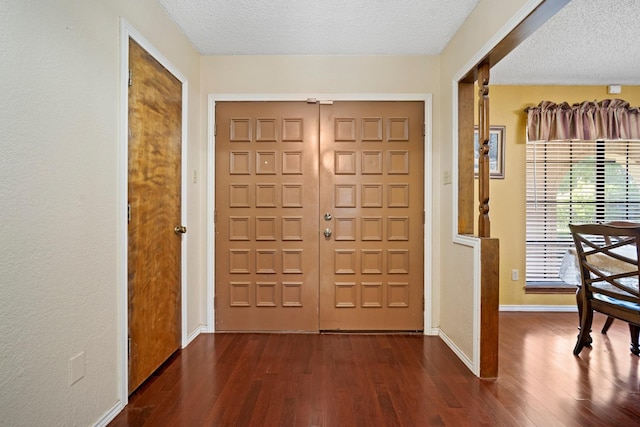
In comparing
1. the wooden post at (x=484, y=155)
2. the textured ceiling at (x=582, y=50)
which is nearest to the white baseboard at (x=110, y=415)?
the wooden post at (x=484, y=155)

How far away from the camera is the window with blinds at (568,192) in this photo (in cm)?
396

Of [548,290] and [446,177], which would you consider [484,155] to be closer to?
[446,177]

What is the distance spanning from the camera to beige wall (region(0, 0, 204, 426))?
1271 millimetres

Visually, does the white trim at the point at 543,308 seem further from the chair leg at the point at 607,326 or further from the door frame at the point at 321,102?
the door frame at the point at 321,102

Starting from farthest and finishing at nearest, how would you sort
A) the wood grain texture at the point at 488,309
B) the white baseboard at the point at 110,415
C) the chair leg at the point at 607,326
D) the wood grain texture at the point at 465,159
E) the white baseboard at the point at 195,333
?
1. the chair leg at the point at 607,326
2. the white baseboard at the point at 195,333
3. the wood grain texture at the point at 465,159
4. the wood grain texture at the point at 488,309
5. the white baseboard at the point at 110,415

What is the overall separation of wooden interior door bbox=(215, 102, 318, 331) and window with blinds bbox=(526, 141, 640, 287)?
8.31ft

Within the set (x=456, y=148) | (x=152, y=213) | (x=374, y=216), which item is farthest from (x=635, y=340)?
(x=152, y=213)

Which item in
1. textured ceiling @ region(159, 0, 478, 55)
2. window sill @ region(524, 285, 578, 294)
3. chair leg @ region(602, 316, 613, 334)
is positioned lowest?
chair leg @ region(602, 316, 613, 334)

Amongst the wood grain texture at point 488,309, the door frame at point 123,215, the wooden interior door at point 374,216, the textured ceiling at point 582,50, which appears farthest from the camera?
the wooden interior door at point 374,216

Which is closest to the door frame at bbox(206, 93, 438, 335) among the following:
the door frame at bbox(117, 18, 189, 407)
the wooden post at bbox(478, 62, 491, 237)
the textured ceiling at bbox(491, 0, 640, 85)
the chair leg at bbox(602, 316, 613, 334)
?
the wooden post at bbox(478, 62, 491, 237)

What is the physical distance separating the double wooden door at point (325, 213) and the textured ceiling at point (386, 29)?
0.50 metres

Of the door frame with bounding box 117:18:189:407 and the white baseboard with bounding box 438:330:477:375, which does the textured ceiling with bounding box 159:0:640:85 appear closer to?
the door frame with bounding box 117:18:189:407

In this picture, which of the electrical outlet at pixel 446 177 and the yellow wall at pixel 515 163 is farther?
the yellow wall at pixel 515 163

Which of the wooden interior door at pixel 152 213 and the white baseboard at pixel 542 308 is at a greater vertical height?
the wooden interior door at pixel 152 213
